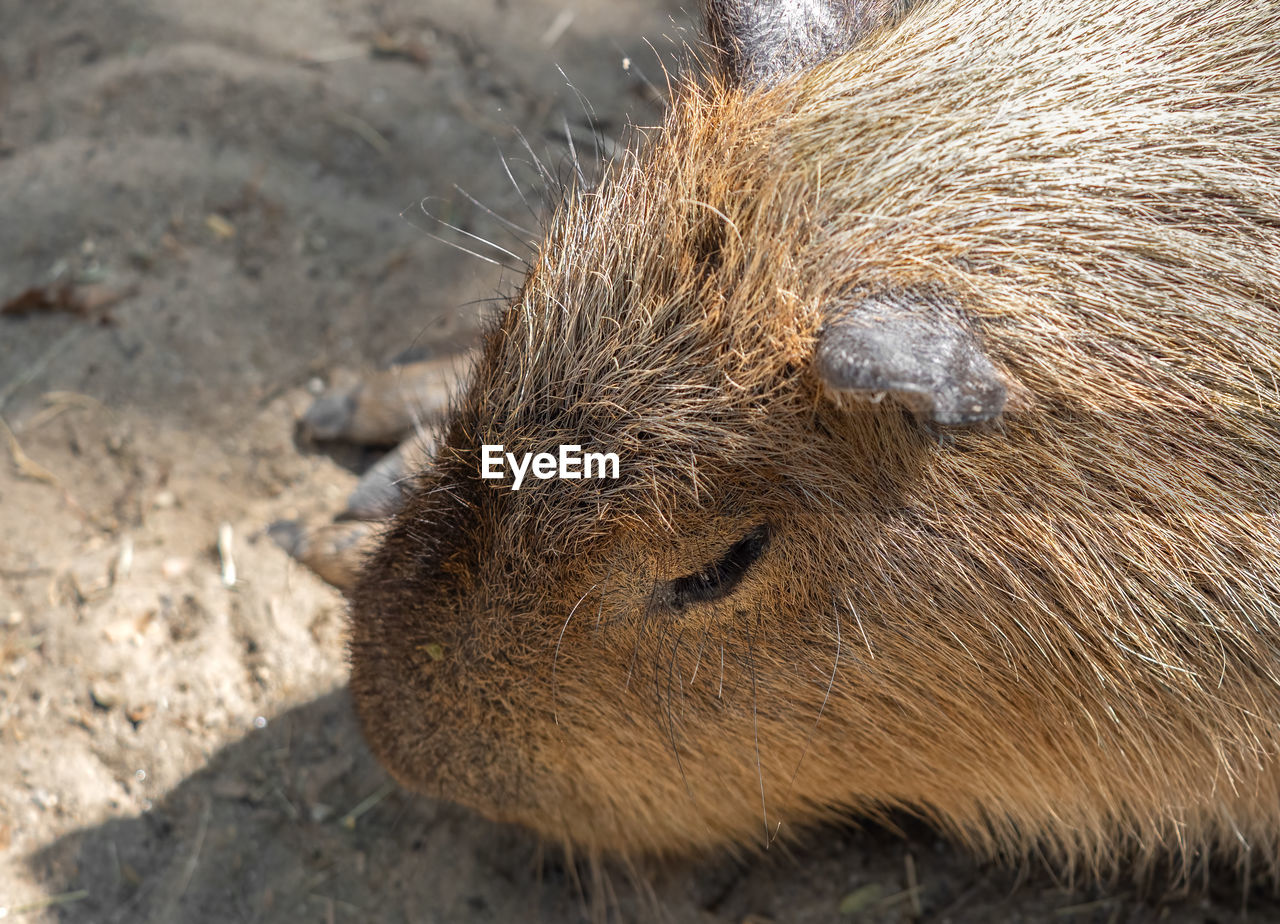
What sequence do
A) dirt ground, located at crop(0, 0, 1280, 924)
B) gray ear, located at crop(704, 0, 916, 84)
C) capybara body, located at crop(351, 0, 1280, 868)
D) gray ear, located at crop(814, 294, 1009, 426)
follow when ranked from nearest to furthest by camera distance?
gray ear, located at crop(814, 294, 1009, 426) → capybara body, located at crop(351, 0, 1280, 868) → gray ear, located at crop(704, 0, 916, 84) → dirt ground, located at crop(0, 0, 1280, 924)

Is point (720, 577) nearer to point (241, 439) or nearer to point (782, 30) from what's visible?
point (782, 30)

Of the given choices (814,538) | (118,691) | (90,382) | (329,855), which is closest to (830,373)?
(814,538)

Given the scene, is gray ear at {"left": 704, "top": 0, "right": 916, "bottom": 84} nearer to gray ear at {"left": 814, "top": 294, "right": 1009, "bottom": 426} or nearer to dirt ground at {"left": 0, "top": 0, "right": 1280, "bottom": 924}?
dirt ground at {"left": 0, "top": 0, "right": 1280, "bottom": 924}

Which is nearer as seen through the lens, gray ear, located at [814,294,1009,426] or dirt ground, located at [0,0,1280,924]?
gray ear, located at [814,294,1009,426]

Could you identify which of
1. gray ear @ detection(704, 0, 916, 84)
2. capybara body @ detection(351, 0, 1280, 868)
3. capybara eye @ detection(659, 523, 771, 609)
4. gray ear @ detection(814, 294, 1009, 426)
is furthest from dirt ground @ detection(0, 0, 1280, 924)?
gray ear @ detection(814, 294, 1009, 426)

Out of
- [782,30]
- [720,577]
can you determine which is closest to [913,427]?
[720,577]

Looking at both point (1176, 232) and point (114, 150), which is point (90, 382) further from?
point (1176, 232)
